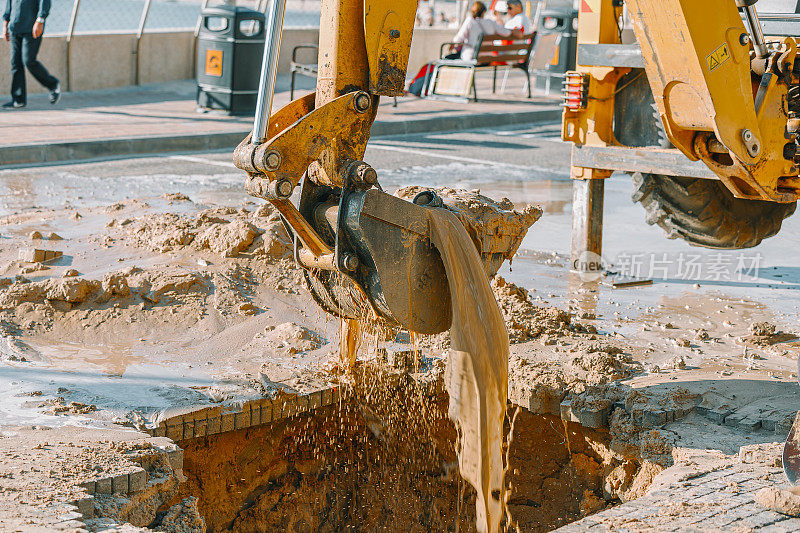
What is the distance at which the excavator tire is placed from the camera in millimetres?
7062

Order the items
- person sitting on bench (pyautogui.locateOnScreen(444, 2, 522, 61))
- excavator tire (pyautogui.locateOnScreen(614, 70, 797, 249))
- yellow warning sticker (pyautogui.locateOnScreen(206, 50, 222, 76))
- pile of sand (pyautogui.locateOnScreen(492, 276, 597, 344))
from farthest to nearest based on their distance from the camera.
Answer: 1. person sitting on bench (pyautogui.locateOnScreen(444, 2, 522, 61))
2. yellow warning sticker (pyautogui.locateOnScreen(206, 50, 222, 76))
3. excavator tire (pyautogui.locateOnScreen(614, 70, 797, 249))
4. pile of sand (pyautogui.locateOnScreen(492, 276, 597, 344))

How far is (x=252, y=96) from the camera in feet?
48.2

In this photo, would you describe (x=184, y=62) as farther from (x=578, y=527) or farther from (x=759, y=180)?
(x=578, y=527)

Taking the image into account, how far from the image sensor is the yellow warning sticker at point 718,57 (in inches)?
190

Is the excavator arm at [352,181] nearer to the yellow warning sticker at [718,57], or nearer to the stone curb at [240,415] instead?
the stone curb at [240,415]

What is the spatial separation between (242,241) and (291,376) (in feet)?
5.44

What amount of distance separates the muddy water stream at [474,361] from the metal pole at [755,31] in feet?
6.13

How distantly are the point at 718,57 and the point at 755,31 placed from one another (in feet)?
1.02

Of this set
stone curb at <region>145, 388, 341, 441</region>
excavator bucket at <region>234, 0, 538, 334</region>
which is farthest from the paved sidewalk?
A: excavator bucket at <region>234, 0, 538, 334</region>

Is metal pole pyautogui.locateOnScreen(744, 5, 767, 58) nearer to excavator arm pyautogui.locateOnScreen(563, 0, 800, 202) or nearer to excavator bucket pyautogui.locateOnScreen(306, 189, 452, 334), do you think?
excavator arm pyautogui.locateOnScreen(563, 0, 800, 202)

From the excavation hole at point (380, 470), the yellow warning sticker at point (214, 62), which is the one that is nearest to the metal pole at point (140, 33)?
the yellow warning sticker at point (214, 62)

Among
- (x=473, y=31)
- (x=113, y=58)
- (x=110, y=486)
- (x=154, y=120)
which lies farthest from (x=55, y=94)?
(x=110, y=486)

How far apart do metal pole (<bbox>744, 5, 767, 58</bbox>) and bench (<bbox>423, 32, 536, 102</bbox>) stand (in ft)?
39.9

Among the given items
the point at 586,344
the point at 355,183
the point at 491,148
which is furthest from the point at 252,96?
the point at 355,183
